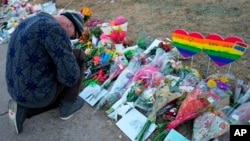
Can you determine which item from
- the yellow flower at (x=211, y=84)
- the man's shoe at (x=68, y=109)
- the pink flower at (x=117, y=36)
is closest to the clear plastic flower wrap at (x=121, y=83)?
the man's shoe at (x=68, y=109)

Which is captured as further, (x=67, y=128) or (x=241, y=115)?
(x=67, y=128)

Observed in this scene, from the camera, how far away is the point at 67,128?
278 centimetres

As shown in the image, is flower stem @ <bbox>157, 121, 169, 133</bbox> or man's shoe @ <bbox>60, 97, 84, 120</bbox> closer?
flower stem @ <bbox>157, 121, 169, 133</bbox>

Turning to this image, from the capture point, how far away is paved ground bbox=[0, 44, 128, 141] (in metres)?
2.65

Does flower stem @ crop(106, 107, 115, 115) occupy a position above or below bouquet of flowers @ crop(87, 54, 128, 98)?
below

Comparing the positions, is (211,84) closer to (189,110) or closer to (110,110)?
(189,110)

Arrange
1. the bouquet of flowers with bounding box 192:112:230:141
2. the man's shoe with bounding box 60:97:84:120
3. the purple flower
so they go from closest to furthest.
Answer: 1. the bouquet of flowers with bounding box 192:112:230:141
2. the purple flower
3. the man's shoe with bounding box 60:97:84:120

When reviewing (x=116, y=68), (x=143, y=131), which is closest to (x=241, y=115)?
(x=143, y=131)

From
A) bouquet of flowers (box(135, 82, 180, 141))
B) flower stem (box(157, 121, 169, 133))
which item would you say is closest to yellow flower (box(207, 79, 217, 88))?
bouquet of flowers (box(135, 82, 180, 141))

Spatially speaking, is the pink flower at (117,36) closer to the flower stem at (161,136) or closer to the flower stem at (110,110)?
the flower stem at (110,110)

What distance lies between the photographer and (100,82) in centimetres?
336

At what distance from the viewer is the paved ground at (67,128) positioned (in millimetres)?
2654

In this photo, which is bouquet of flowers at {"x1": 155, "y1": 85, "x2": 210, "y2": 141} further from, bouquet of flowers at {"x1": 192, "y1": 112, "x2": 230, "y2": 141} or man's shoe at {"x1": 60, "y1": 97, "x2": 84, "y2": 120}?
man's shoe at {"x1": 60, "y1": 97, "x2": 84, "y2": 120}

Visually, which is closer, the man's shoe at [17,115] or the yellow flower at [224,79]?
the man's shoe at [17,115]
